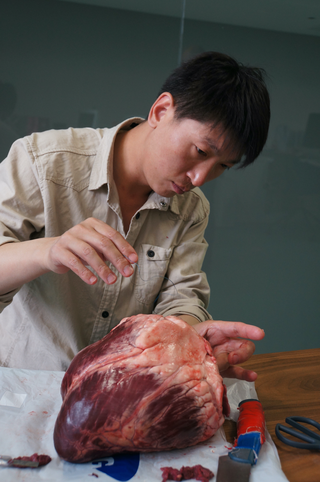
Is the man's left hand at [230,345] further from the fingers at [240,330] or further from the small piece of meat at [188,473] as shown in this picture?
the small piece of meat at [188,473]

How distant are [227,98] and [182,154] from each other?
20 cm

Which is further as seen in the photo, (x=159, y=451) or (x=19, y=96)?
(x=19, y=96)

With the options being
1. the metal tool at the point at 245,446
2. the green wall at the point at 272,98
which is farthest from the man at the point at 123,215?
the green wall at the point at 272,98

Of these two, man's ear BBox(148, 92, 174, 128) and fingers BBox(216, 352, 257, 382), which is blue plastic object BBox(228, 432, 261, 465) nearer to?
fingers BBox(216, 352, 257, 382)

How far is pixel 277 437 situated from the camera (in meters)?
1.04

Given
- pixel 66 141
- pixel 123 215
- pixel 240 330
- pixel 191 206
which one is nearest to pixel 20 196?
pixel 66 141

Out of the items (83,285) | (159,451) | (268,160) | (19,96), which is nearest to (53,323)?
(83,285)

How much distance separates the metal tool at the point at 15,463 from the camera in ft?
2.86

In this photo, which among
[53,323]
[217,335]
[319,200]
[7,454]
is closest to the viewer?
[7,454]

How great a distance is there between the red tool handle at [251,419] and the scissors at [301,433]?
0.05 m

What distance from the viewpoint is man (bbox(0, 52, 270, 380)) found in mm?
1118

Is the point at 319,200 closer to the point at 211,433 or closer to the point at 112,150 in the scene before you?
the point at 112,150

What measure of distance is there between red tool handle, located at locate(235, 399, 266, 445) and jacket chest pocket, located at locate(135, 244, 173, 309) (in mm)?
527

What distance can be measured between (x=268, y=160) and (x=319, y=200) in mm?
478
